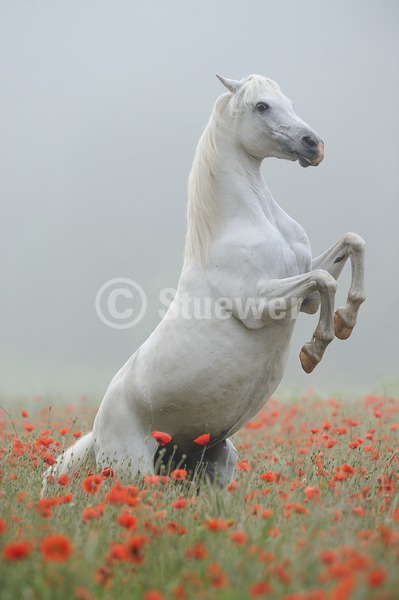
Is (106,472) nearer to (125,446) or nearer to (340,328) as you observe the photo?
(125,446)

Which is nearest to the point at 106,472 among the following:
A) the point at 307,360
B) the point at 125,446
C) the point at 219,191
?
the point at 125,446

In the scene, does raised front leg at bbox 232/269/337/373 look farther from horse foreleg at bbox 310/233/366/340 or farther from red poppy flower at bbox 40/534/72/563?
red poppy flower at bbox 40/534/72/563

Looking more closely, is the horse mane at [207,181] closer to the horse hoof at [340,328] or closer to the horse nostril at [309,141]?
the horse nostril at [309,141]

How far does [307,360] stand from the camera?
4195mm

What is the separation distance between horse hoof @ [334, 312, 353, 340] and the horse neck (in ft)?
2.37

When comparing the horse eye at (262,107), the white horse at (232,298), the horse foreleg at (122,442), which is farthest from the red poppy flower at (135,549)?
the horse eye at (262,107)

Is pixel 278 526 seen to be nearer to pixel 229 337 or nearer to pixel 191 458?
pixel 229 337

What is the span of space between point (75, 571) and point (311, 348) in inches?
86.8

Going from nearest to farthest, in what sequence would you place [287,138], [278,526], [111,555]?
[111,555]
[278,526]
[287,138]

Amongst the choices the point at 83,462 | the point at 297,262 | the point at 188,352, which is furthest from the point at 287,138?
the point at 83,462

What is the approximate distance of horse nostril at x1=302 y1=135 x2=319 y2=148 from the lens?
4.10m

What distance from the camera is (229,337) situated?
164 inches

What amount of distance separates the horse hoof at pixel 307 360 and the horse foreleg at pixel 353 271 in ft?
0.67

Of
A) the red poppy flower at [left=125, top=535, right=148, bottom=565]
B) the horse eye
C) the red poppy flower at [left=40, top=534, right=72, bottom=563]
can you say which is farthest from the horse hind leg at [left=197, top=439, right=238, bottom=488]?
the red poppy flower at [left=40, top=534, right=72, bottom=563]
